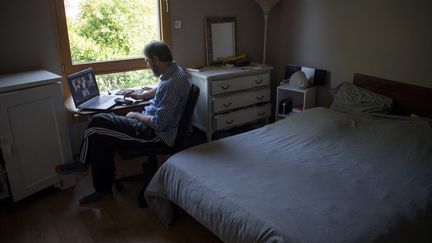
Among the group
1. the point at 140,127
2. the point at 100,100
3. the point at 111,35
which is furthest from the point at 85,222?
the point at 111,35

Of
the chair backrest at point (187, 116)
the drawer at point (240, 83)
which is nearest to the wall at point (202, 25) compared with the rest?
the drawer at point (240, 83)

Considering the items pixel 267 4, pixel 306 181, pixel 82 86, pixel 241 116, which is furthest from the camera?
pixel 267 4

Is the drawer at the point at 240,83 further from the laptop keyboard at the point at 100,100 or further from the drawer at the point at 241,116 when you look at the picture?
the laptop keyboard at the point at 100,100

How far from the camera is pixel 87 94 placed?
2.56 metres

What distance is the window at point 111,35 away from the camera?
2744mm

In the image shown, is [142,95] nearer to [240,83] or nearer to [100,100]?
[100,100]

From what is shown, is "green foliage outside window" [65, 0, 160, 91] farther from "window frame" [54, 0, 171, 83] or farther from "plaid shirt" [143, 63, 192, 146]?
"plaid shirt" [143, 63, 192, 146]

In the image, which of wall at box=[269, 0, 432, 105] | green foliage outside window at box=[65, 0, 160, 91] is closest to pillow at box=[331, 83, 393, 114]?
wall at box=[269, 0, 432, 105]

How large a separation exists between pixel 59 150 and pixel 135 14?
1.41m

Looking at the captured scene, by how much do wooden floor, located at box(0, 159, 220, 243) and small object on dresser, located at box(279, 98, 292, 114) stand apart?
1.69 meters

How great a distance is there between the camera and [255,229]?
150cm

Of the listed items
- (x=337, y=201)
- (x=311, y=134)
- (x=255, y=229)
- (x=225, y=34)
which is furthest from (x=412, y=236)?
(x=225, y=34)

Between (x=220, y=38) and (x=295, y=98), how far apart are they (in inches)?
41.9

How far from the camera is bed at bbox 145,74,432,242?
1.50 metres
